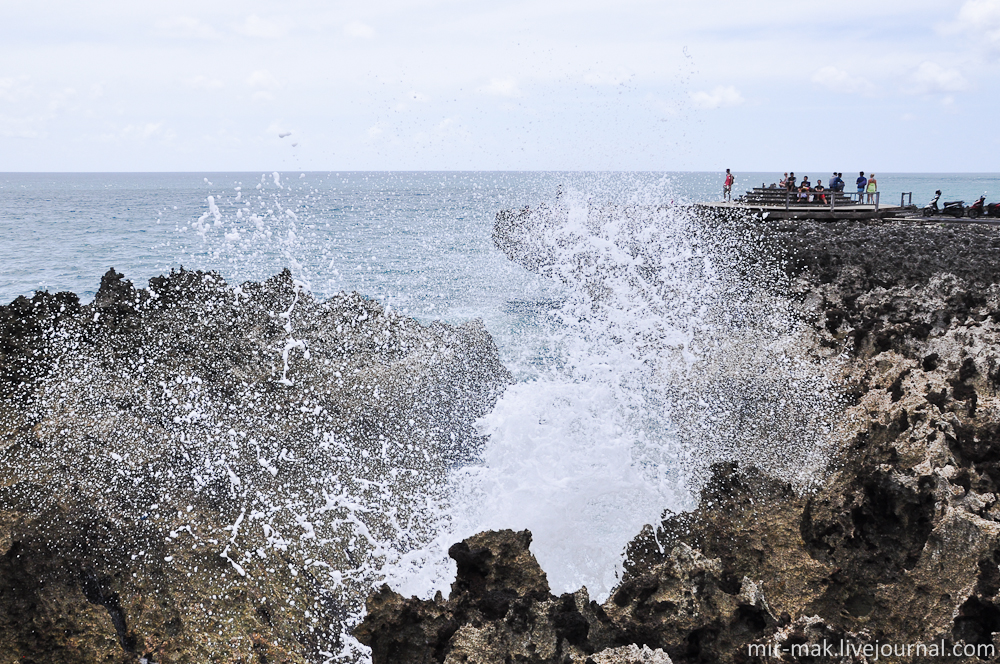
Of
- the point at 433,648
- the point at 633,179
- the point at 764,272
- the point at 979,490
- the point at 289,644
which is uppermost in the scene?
the point at 633,179

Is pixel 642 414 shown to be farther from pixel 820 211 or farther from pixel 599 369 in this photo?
pixel 820 211

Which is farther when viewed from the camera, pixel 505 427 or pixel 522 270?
pixel 522 270

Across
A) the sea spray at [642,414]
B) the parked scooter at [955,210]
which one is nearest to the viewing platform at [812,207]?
the parked scooter at [955,210]

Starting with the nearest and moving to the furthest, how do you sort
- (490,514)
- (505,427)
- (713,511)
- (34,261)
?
1. (713,511)
2. (490,514)
3. (505,427)
4. (34,261)

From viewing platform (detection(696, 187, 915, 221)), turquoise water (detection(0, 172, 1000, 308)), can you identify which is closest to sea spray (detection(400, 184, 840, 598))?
turquoise water (detection(0, 172, 1000, 308))

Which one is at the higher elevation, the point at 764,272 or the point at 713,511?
the point at 764,272

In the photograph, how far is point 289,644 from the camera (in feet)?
19.4

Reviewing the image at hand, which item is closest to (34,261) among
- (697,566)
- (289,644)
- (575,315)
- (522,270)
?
(522,270)

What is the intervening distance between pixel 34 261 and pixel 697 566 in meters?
40.0

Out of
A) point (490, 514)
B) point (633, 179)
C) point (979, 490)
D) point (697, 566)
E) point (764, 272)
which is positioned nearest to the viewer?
point (697, 566)

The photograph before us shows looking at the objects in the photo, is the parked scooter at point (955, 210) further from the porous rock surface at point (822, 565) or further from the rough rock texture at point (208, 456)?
the rough rock texture at point (208, 456)

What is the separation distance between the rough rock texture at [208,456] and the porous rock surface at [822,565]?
6.34ft

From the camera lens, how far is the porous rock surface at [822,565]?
14.8 feet

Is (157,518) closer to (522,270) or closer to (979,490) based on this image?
(979,490)
